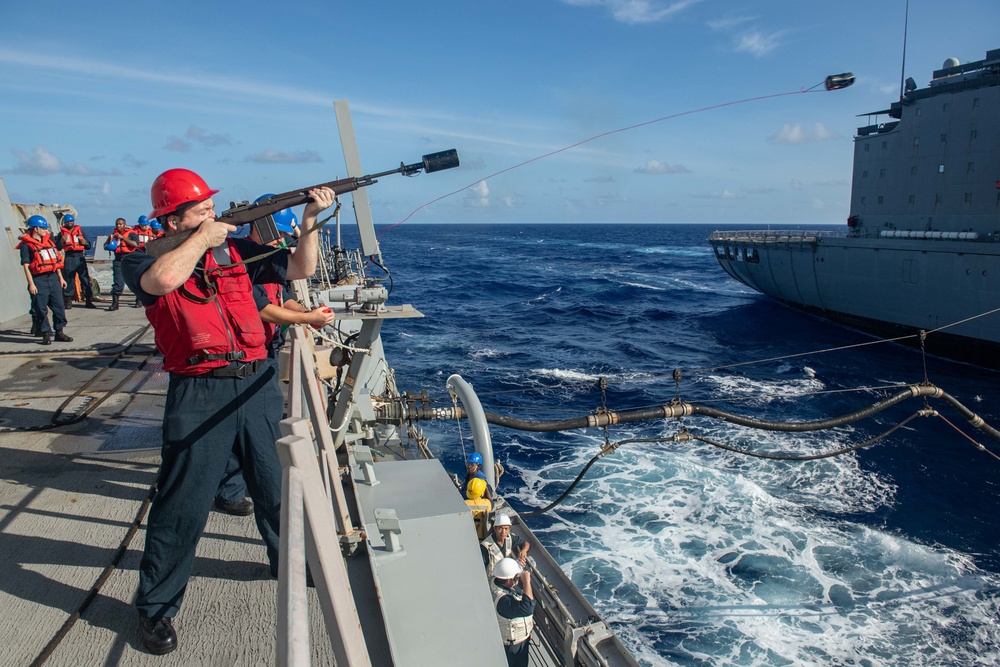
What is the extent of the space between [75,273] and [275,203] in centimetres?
1321

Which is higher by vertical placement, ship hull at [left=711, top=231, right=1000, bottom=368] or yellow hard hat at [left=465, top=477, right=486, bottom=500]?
yellow hard hat at [left=465, top=477, right=486, bottom=500]

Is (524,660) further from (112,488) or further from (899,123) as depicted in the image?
(899,123)

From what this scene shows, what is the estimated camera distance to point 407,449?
7223 mm

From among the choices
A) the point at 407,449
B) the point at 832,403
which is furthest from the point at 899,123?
the point at 407,449

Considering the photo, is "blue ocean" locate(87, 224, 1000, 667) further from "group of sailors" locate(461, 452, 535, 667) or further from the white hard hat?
the white hard hat

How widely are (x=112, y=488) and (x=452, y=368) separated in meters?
17.2

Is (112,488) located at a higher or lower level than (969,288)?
higher

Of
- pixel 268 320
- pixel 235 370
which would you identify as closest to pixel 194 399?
pixel 235 370

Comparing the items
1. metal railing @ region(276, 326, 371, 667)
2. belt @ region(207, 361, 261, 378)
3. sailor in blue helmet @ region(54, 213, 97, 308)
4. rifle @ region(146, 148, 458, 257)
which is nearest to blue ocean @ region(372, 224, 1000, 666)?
rifle @ region(146, 148, 458, 257)

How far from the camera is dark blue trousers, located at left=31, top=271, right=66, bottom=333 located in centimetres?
974

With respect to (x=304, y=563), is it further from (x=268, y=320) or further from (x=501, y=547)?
(x=501, y=547)

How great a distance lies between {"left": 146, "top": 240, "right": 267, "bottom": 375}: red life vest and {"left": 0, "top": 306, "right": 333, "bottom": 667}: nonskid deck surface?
4.71ft

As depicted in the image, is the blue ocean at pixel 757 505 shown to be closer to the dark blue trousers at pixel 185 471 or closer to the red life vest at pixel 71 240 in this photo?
the dark blue trousers at pixel 185 471

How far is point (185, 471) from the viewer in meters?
3.02
